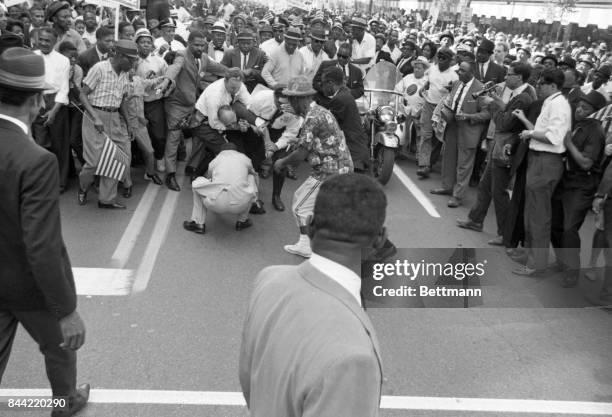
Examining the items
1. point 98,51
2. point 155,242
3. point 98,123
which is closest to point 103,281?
point 155,242

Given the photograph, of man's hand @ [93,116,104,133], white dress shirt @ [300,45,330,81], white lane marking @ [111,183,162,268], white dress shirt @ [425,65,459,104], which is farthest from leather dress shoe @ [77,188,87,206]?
white dress shirt @ [425,65,459,104]

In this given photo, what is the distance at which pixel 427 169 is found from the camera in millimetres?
9758

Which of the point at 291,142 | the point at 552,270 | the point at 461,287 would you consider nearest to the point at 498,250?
the point at 552,270

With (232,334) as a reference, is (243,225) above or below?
below

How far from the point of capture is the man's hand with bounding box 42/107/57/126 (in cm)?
714

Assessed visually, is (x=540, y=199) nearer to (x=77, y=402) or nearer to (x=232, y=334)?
(x=232, y=334)

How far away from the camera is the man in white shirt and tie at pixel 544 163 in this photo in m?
6.13

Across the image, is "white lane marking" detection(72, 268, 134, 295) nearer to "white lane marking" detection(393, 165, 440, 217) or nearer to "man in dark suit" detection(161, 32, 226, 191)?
"man in dark suit" detection(161, 32, 226, 191)

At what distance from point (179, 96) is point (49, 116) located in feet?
5.54

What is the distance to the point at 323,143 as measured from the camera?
5.98m

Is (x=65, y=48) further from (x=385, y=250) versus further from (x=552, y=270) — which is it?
(x=552, y=270)

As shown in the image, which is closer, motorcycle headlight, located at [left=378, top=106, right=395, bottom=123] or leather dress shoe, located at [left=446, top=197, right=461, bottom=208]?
leather dress shoe, located at [left=446, top=197, right=461, bottom=208]

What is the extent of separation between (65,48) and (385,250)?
431cm

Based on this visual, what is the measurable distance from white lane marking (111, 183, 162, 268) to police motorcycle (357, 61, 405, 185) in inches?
125
